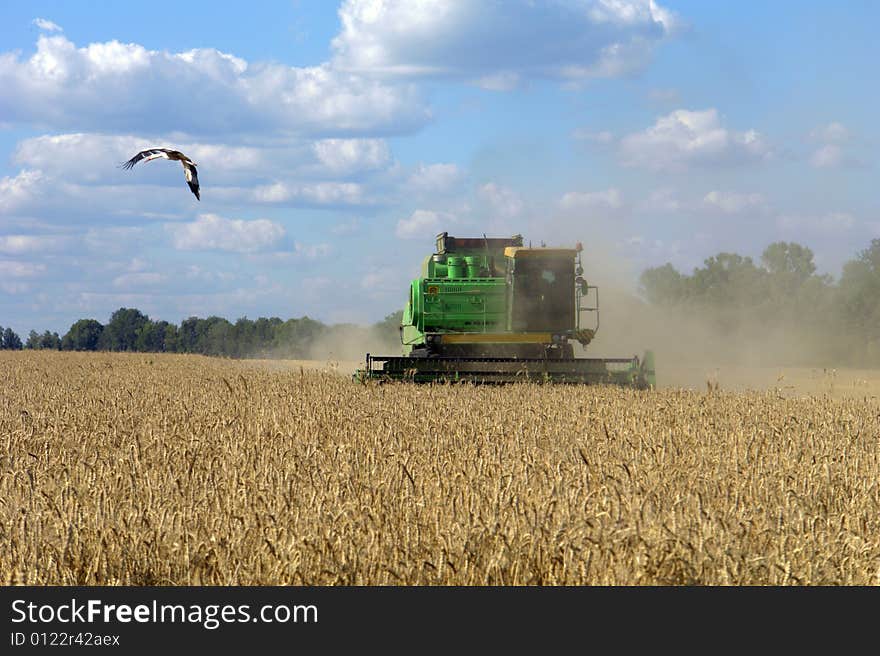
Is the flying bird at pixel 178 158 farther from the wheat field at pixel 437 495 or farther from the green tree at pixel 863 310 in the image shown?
the green tree at pixel 863 310

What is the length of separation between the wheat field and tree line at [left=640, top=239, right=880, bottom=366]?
44.3 m

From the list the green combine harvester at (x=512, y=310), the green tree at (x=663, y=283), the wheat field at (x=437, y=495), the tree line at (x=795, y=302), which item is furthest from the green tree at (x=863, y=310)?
the wheat field at (x=437, y=495)

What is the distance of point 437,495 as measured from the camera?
21.7 feet

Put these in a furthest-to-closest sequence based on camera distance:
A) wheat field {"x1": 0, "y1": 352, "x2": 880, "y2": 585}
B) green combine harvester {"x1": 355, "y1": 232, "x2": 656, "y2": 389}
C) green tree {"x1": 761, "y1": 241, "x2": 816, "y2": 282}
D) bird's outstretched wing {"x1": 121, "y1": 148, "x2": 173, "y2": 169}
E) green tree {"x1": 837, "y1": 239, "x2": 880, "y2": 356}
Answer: green tree {"x1": 761, "y1": 241, "x2": 816, "y2": 282}, green tree {"x1": 837, "y1": 239, "x2": 880, "y2": 356}, green combine harvester {"x1": 355, "y1": 232, "x2": 656, "y2": 389}, bird's outstretched wing {"x1": 121, "y1": 148, "x2": 173, "y2": 169}, wheat field {"x1": 0, "y1": 352, "x2": 880, "y2": 585}

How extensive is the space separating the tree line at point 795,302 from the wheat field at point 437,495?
44325 millimetres

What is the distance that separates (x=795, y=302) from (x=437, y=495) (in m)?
56.8

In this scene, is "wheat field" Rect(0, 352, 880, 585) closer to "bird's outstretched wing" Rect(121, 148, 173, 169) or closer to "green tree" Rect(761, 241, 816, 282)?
"bird's outstretched wing" Rect(121, 148, 173, 169)

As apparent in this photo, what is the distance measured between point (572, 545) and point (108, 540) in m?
2.24

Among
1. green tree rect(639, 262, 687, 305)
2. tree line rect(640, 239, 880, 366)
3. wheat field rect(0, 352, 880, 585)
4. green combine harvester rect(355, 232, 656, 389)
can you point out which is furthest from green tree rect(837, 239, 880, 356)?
wheat field rect(0, 352, 880, 585)

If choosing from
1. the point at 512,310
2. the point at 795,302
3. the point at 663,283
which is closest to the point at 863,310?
the point at 795,302

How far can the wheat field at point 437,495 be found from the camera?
16.8 ft

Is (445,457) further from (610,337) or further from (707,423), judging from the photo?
(610,337)

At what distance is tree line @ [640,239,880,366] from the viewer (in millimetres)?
56281

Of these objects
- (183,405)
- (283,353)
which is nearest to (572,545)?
(183,405)
